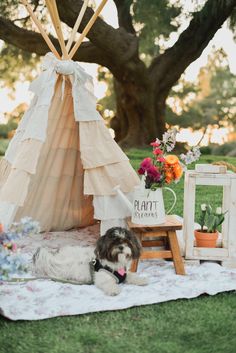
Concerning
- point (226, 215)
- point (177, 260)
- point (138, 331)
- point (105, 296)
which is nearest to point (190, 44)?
point (226, 215)

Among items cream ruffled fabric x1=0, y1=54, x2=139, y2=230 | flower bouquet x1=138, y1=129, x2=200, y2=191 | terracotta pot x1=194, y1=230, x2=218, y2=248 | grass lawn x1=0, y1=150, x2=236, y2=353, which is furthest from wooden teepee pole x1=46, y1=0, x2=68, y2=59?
grass lawn x1=0, y1=150, x2=236, y2=353

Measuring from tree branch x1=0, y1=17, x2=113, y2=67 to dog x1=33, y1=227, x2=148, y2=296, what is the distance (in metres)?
7.52

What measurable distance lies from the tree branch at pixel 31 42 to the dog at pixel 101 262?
7519 millimetres

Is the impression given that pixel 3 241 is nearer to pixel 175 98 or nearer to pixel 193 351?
pixel 193 351

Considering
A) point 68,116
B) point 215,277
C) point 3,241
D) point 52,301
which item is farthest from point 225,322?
point 68,116

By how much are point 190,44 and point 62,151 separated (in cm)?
679

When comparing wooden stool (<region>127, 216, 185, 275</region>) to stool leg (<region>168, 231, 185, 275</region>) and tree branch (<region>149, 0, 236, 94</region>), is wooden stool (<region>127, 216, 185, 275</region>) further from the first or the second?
tree branch (<region>149, 0, 236, 94</region>)

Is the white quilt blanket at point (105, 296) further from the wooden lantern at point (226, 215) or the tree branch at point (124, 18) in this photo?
the tree branch at point (124, 18)

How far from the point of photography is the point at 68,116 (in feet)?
15.8

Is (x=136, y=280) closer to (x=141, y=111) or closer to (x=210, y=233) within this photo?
(x=210, y=233)

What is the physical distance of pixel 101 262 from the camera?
358 centimetres

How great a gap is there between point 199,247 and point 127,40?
6965mm

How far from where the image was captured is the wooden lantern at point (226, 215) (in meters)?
4.03

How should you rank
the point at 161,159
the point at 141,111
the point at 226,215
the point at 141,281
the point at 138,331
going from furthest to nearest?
the point at 141,111 → the point at 226,215 → the point at 161,159 → the point at 141,281 → the point at 138,331
